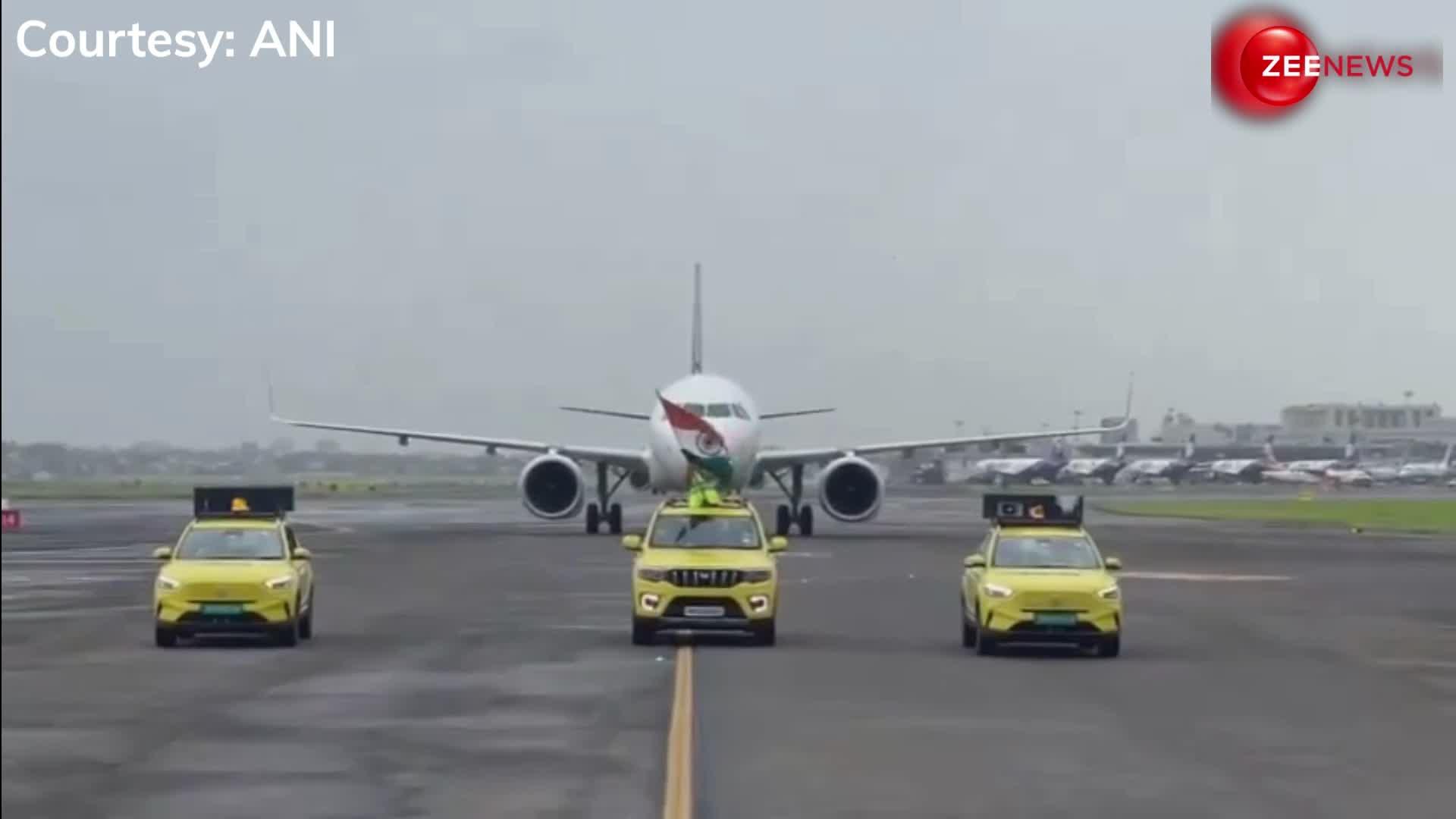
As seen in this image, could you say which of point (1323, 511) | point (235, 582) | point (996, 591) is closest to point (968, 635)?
point (996, 591)

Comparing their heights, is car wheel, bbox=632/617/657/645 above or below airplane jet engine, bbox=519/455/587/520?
below

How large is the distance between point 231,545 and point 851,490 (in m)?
33.6

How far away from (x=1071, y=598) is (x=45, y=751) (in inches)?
550

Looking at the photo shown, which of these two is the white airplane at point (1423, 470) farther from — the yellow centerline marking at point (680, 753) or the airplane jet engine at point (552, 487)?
the yellow centerline marking at point (680, 753)

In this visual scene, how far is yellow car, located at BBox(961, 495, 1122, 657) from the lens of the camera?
27.5m

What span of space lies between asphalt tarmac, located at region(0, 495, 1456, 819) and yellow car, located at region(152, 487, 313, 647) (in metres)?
0.38

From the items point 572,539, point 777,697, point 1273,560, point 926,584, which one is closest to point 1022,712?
point 777,697

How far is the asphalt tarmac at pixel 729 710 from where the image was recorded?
51.1 ft

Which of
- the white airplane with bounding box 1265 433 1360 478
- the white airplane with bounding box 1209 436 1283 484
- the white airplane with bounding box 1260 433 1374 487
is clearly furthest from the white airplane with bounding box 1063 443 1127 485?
the white airplane with bounding box 1265 433 1360 478

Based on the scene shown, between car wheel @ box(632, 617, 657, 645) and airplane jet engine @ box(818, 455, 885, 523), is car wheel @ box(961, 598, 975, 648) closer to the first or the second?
car wheel @ box(632, 617, 657, 645)

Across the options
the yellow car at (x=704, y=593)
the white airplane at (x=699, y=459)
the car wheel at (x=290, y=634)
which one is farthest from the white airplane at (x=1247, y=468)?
the car wheel at (x=290, y=634)

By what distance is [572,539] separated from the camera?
62.5 m

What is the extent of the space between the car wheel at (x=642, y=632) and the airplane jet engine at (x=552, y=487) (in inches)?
1287

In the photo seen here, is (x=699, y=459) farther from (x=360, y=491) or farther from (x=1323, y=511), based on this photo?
(x=360, y=491)
